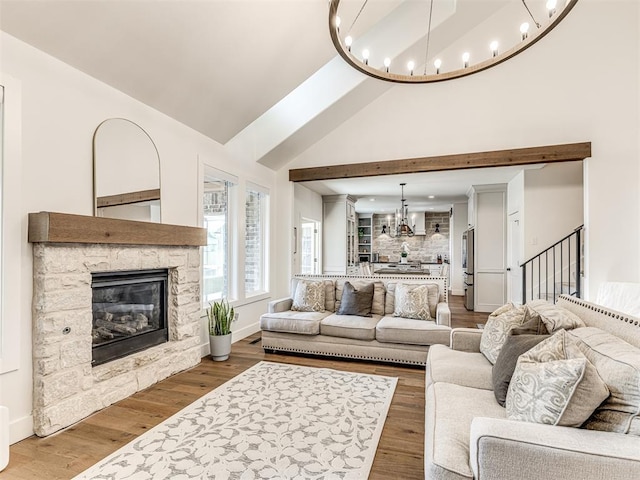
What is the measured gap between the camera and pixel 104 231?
2727 mm

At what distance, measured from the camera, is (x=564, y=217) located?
543 cm

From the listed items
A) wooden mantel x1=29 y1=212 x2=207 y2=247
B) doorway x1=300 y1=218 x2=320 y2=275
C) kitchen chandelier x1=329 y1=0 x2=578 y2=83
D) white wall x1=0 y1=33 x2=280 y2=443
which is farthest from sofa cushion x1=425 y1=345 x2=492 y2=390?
doorway x1=300 y1=218 x2=320 y2=275

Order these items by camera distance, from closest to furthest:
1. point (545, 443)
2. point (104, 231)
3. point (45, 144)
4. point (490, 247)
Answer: point (545, 443), point (45, 144), point (104, 231), point (490, 247)

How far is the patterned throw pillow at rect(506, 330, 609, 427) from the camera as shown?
130cm

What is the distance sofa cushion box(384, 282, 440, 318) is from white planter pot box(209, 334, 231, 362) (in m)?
1.95

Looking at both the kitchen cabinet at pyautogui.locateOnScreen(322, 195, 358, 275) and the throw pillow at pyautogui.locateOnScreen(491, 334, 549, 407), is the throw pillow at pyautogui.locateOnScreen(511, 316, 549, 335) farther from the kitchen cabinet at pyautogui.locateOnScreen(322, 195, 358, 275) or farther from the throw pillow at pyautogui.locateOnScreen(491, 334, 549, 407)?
the kitchen cabinet at pyautogui.locateOnScreen(322, 195, 358, 275)

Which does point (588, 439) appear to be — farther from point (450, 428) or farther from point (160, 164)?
point (160, 164)

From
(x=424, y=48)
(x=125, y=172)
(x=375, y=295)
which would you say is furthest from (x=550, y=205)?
(x=125, y=172)

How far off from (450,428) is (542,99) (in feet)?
15.6

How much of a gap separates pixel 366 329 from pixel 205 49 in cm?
317

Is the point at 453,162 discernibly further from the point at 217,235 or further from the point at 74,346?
the point at 74,346

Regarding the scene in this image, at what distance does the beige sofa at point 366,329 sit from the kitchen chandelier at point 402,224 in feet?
12.5

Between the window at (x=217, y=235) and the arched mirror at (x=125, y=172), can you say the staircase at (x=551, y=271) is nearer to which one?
the window at (x=217, y=235)

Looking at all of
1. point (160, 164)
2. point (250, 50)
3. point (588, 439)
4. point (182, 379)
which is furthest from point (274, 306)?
point (588, 439)
